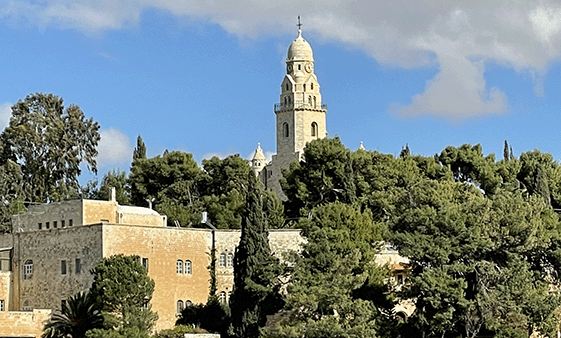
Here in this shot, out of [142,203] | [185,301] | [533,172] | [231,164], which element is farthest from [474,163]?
[185,301]

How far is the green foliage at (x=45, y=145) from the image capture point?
8369 cm

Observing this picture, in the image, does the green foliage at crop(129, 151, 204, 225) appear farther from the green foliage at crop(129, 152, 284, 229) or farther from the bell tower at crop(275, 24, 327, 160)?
the bell tower at crop(275, 24, 327, 160)

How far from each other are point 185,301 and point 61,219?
8.81m

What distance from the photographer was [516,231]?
55844 mm

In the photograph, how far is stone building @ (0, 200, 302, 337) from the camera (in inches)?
2287

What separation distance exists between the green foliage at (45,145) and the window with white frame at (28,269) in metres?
22.0

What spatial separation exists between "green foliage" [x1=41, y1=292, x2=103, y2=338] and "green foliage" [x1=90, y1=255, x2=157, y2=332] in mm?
570

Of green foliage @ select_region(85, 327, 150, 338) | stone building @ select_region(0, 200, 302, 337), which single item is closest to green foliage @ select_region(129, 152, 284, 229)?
stone building @ select_region(0, 200, 302, 337)

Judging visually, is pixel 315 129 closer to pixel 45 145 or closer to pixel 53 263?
pixel 45 145

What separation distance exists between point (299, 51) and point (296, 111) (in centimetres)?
502

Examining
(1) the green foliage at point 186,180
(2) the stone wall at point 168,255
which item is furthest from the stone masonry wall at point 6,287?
(1) the green foliage at point 186,180

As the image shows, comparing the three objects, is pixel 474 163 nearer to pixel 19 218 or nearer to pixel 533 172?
pixel 533 172

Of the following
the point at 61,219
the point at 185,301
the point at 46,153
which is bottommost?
the point at 185,301

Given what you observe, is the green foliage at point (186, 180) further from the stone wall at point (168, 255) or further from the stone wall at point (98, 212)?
the stone wall at point (168, 255)
